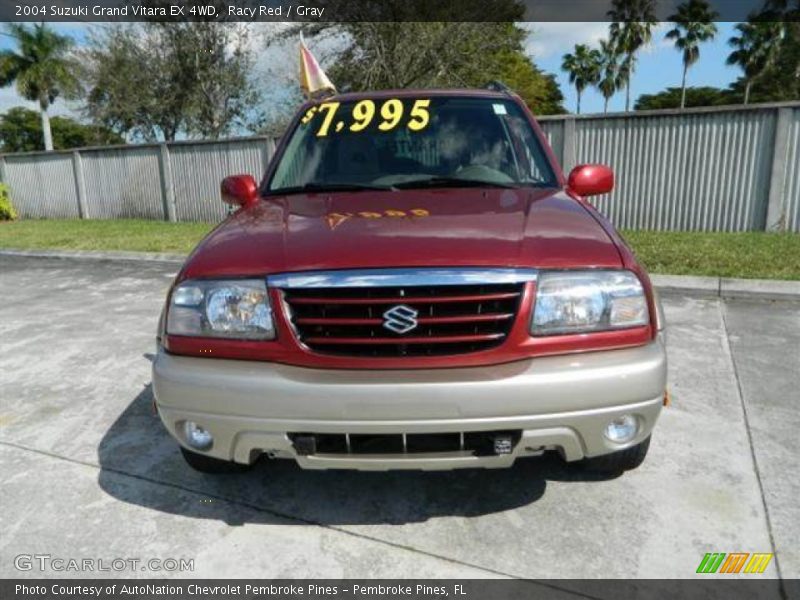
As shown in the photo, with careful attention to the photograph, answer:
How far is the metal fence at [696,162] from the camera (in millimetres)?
8883

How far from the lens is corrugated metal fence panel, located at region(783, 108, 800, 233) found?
8711 millimetres

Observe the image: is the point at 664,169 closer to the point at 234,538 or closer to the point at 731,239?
the point at 731,239

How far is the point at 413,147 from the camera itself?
10.5 feet

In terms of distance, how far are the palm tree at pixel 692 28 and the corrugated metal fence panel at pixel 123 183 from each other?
121ft

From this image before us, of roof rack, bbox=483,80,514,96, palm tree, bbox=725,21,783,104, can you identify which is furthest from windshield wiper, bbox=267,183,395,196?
palm tree, bbox=725,21,783,104

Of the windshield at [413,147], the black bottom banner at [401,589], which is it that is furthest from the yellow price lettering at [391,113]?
the black bottom banner at [401,589]

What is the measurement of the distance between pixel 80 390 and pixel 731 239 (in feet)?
26.2

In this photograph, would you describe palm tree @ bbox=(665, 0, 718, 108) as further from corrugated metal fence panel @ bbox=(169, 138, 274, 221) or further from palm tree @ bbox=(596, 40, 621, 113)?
corrugated metal fence panel @ bbox=(169, 138, 274, 221)

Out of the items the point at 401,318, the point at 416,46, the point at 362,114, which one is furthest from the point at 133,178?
the point at 401,318

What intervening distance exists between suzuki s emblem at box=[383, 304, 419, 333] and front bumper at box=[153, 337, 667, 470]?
15cm

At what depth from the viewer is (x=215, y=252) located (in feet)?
7.31

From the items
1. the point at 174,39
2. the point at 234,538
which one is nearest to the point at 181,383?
the point at 234,538

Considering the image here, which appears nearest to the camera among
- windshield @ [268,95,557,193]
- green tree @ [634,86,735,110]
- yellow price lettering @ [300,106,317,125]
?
windshield @ [268,95,557,193]

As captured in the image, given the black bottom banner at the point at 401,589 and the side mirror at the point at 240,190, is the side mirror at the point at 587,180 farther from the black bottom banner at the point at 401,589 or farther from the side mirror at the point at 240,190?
the black bottom banner at the point at 401,589
